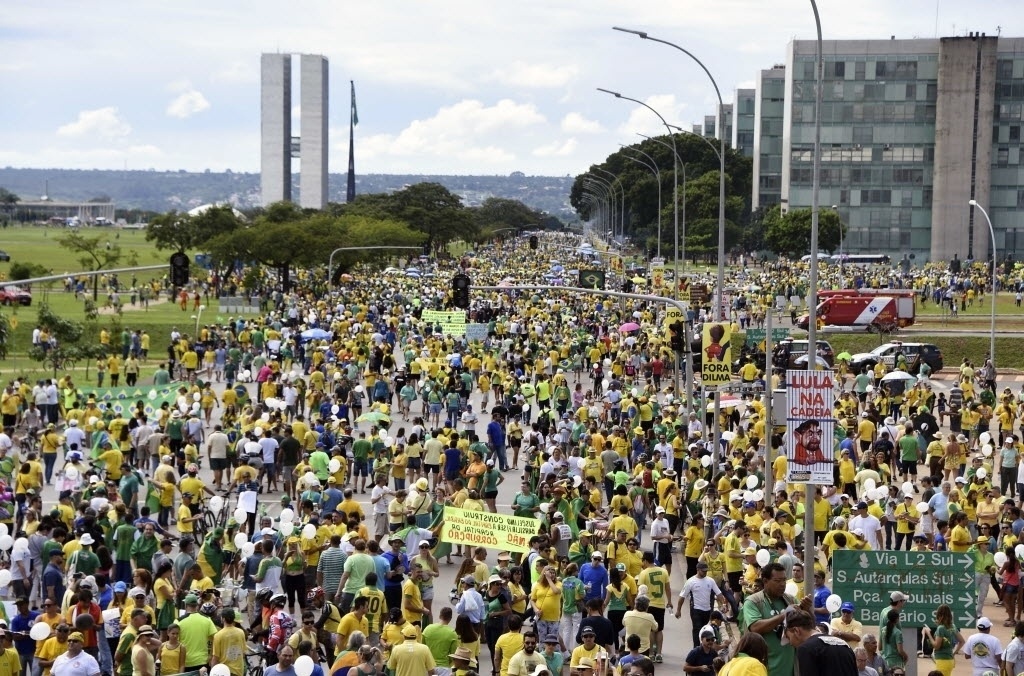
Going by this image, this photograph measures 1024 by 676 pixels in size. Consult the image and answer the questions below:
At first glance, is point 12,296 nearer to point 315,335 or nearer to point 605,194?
point 315,335

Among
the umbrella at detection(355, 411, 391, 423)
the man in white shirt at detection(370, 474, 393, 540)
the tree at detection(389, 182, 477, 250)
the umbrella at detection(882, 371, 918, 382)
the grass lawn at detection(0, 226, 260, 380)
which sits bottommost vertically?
the grass lawn at detection(0, 226, 260, 380)

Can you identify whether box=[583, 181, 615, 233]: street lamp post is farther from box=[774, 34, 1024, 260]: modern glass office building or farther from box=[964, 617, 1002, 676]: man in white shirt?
box=[964, 617, 1002, 676]: man in white shirt

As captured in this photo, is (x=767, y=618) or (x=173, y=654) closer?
(x=767, y=618)

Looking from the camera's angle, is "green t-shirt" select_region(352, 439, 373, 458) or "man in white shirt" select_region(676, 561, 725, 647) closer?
"man in white shirt" select_region(676, 561, 725, 647)

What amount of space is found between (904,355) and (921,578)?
3308cm

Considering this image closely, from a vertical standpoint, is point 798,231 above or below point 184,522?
above

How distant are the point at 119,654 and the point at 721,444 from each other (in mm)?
17948

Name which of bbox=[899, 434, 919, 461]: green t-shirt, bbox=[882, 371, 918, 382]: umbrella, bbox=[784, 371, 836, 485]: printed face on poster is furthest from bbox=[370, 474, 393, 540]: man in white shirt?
bbox=[882, 371, 918, 382]: umbrella

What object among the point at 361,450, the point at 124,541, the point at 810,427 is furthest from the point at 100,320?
the point at 810,427

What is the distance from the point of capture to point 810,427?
16.8 m

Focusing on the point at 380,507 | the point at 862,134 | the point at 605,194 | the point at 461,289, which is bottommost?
the point at 380,507

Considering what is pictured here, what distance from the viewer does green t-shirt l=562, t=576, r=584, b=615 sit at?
1515cm

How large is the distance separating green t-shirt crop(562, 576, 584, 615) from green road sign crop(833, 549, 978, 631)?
253cm

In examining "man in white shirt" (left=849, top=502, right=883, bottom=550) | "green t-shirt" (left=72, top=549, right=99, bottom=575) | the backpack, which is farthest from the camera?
the backpack
